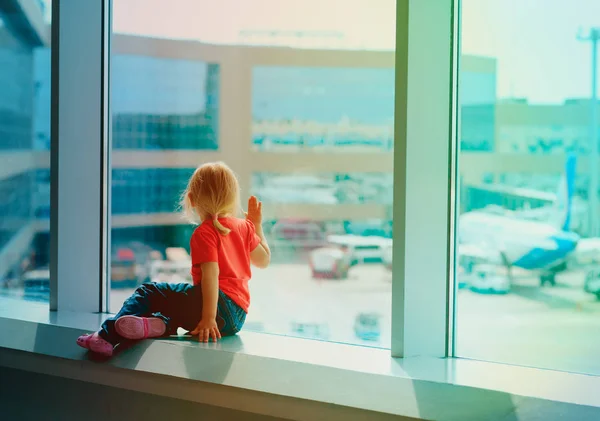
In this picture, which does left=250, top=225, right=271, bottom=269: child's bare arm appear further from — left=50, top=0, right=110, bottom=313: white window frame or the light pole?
the light pole

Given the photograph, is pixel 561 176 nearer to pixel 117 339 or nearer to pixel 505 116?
pixel 505 116

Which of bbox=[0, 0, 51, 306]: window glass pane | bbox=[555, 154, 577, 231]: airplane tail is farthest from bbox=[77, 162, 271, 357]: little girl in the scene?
bbox=[555, 154, 577, 231]: airplane tail

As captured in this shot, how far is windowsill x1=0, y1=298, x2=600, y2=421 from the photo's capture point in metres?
1.65

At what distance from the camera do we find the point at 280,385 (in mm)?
1855

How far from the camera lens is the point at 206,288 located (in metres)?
2.10

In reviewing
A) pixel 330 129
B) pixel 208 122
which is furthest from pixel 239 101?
pixel 330 129

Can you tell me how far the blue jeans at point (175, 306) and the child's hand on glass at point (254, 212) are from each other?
27 cm

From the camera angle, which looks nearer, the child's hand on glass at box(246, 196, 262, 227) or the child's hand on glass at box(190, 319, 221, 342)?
the child's hand on glass at box(190, 319, 221, 342)

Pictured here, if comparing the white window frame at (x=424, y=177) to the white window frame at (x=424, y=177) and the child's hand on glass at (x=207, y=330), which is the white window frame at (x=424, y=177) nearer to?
the white window frame at (x=424, y=177)

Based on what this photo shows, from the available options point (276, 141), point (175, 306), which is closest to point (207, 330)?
point (175, 306)

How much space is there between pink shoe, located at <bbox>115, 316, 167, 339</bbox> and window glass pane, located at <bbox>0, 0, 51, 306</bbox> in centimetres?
82

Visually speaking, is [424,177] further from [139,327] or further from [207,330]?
[139,327]

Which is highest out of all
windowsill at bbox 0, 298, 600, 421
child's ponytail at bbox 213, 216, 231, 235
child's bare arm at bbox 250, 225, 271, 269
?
child's ponytail at bbox 213, 216, 231, 235

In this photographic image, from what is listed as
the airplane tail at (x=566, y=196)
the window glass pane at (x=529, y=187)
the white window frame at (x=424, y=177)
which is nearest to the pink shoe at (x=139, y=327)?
the white window frame at (x=424, y=177)
